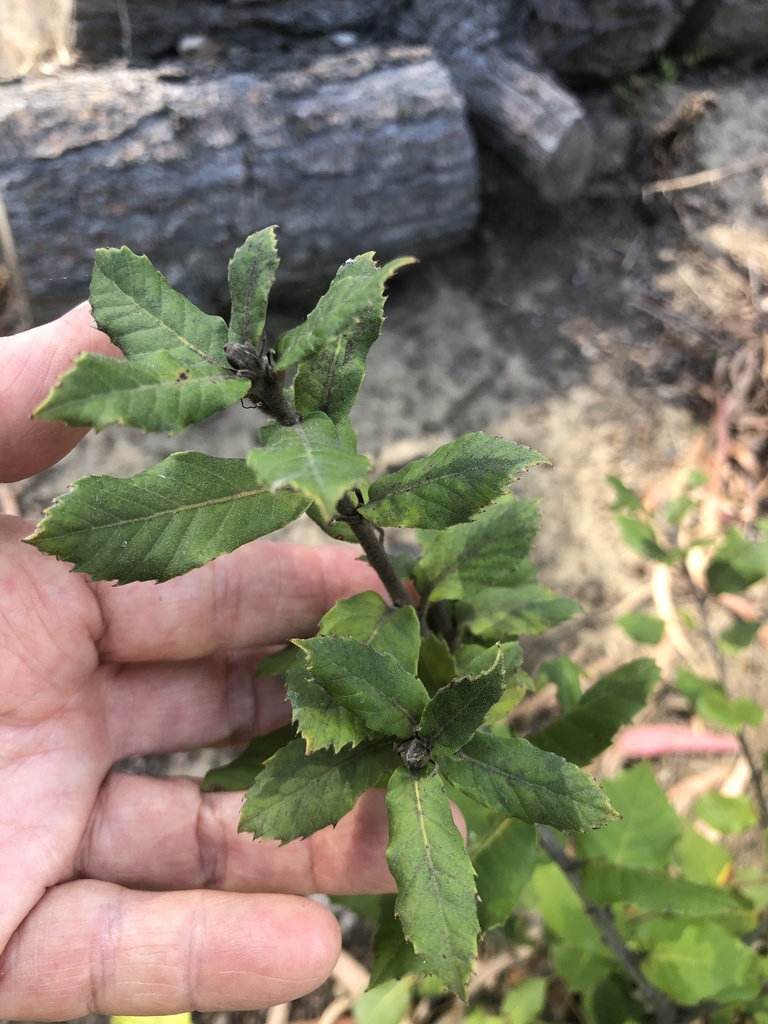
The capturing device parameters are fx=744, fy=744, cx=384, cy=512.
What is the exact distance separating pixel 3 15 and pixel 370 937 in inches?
204

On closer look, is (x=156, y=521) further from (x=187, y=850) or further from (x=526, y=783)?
(x=187, y=850)

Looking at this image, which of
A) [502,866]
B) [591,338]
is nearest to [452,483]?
[502,866]

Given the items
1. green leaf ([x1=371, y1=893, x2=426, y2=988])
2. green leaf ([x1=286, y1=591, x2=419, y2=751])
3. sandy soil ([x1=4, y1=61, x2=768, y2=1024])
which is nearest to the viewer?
green leaf ([x1=286, y1=591, x2=419, y2=751])

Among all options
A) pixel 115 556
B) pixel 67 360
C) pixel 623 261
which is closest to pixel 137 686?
pixel 67 360

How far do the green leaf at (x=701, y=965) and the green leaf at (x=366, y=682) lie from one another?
45.6 inches

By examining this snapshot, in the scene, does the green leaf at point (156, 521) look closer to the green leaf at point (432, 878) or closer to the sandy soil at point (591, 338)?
the green leaf at point (432, 878)

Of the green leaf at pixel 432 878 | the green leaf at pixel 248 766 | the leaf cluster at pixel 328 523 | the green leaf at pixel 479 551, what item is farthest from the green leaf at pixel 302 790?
the green leaf at pixel 479 551

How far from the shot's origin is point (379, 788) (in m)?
1.53

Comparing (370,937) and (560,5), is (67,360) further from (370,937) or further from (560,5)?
(560,5)

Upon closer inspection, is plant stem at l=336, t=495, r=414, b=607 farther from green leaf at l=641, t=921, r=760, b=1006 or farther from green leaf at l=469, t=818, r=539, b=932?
green leaf at l=641, t=921, r=760, b=1006

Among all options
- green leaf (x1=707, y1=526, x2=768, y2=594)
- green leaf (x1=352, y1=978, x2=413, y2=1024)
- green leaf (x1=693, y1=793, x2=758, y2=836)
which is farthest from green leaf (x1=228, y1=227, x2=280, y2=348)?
green leaf (x1=352, y1=978, x2=413, y2=1024)

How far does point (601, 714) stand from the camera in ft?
4.87

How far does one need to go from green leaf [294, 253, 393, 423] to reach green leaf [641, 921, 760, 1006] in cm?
156

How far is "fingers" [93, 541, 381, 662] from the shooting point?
1.77 metres
